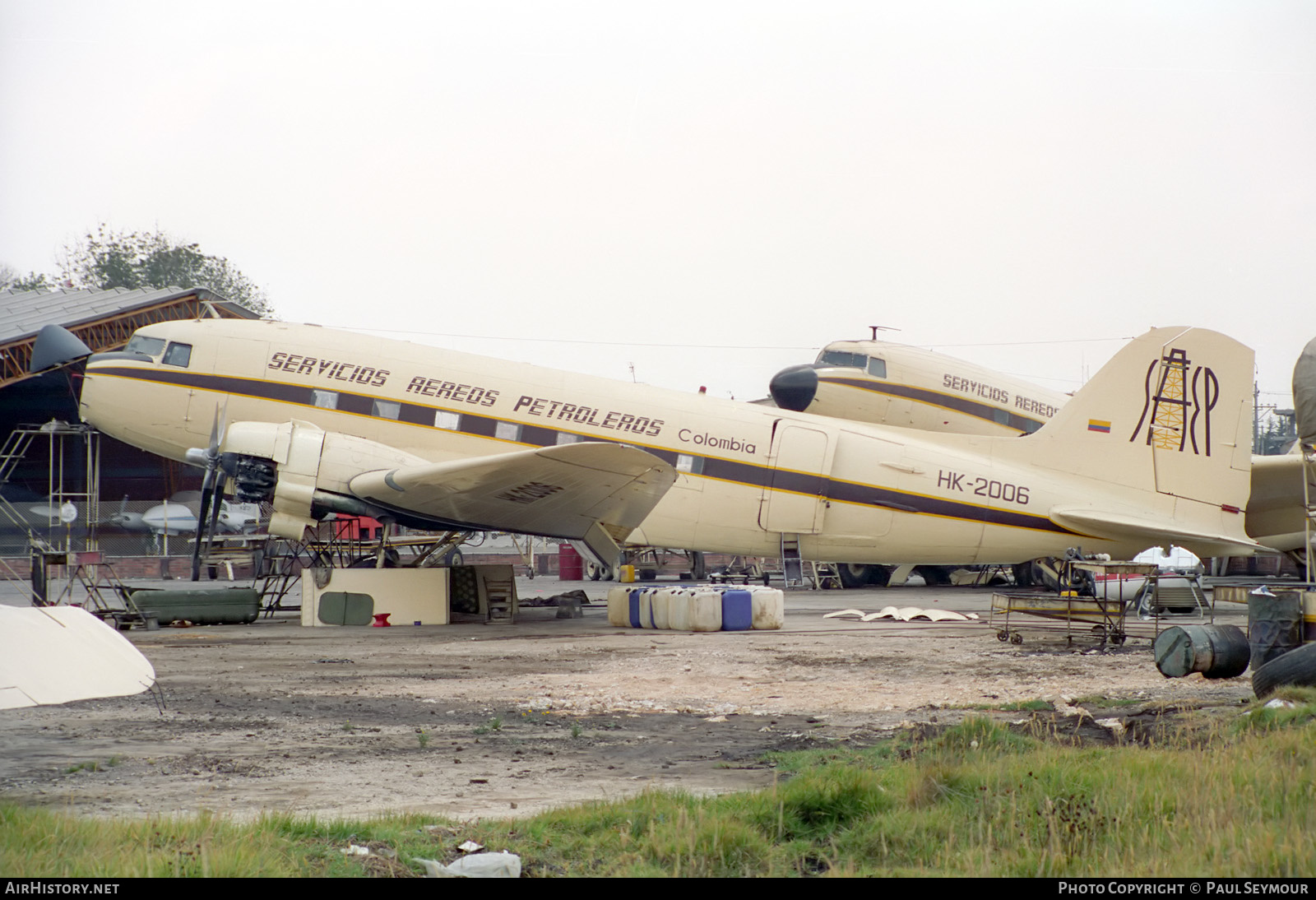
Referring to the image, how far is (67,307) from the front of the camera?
41.2 meters

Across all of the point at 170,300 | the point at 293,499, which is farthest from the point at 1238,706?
the point at 170,300

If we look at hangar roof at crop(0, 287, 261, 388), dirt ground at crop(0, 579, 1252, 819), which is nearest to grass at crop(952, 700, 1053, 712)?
dirt ground at crop(0, 579, 1252, 819)

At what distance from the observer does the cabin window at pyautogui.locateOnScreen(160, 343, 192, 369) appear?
18.9m

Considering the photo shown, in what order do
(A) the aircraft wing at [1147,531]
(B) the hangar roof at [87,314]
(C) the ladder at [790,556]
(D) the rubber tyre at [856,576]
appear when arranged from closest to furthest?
1. (C) the ladder at [790,556]
2. (A) the aircraft wing at [1147,531]
3. (D) the rubber tyre at [856,576]
4. (B) the hangar roof at [87,314]

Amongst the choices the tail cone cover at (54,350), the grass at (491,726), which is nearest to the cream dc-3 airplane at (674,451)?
the tail cone cover at (54,350)

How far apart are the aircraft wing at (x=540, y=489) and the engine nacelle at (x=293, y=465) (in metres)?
0.40

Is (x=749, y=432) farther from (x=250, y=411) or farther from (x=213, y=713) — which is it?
(x=213, y=713)

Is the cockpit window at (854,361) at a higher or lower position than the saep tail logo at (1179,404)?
higher

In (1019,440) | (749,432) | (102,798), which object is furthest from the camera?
(1019,440)

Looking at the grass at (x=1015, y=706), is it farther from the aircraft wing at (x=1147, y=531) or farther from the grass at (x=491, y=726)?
the aircraft wing at (x=1147, y=531)

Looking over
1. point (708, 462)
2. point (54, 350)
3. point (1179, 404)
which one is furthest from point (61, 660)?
point (1179, 404)

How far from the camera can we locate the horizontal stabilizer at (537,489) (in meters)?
15.5

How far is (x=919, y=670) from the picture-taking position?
1197cm
